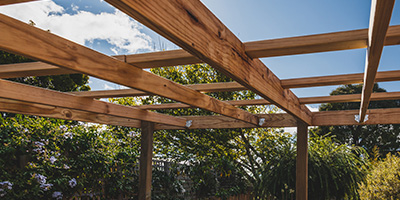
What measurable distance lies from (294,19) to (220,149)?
3.86 meters

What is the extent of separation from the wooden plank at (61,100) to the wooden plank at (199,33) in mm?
1989

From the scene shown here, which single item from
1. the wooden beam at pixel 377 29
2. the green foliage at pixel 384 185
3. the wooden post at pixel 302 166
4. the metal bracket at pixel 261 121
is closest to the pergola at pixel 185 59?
the wooden beam at pixel 377 29

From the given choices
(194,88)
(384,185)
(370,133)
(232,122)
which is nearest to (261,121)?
(232,122)

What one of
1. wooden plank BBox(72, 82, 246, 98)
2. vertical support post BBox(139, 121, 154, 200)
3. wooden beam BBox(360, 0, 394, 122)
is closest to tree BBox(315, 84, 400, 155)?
vertical support post BBox(139, 121, 154, 200)

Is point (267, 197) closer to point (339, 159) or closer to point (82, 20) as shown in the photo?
point (339, 159)

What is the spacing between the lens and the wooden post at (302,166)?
442cm

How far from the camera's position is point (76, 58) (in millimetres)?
2043

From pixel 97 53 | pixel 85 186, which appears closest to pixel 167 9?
pixel 97 53

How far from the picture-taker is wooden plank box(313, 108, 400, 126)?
4250 millimetres

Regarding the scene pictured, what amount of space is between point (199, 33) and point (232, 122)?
3.79 metres

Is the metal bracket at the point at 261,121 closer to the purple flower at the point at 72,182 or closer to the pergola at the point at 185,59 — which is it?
the pergola at the point at 185,59

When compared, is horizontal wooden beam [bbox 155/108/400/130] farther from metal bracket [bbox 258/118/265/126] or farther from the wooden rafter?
the wooden rafter

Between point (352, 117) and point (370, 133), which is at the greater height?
point (370, 133)

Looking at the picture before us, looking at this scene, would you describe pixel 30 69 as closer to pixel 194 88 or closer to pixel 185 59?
pixel 185 59
